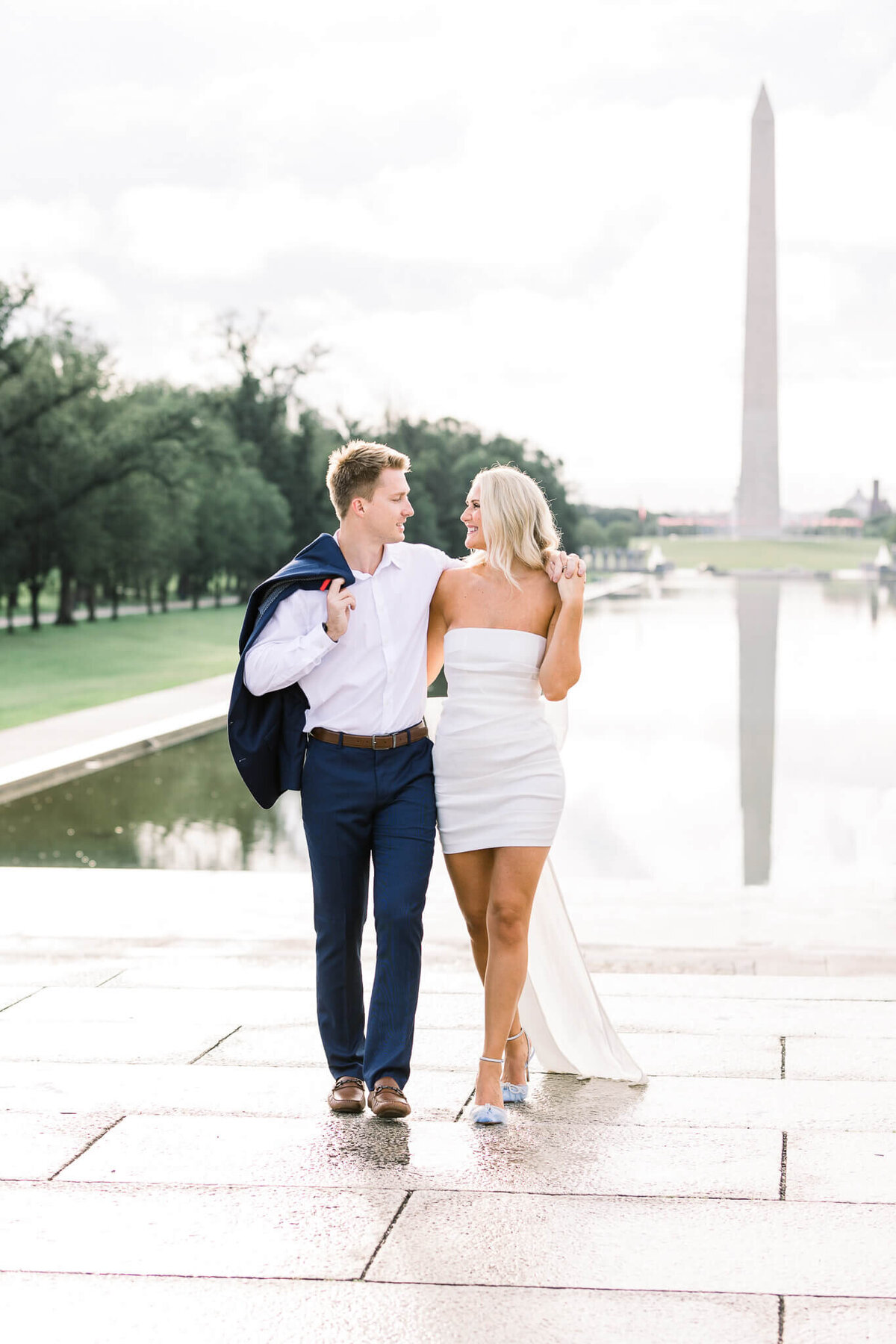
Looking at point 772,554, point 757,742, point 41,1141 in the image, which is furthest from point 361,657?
point 772,554

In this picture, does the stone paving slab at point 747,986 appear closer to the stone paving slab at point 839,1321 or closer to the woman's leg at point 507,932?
the woman's leg at point 507,932

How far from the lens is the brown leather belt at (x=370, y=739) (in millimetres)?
4141

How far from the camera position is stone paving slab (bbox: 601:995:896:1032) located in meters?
4.97

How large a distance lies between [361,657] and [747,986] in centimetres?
250

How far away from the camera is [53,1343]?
8.81 feet

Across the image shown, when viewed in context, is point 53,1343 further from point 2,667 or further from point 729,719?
point 2,667

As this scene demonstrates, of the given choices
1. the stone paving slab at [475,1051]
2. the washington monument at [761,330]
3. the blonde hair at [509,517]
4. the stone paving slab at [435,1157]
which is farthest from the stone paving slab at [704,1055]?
the washington monument at [761,330]

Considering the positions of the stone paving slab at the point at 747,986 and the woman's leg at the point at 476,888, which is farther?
the stone paving slab at the point at 747,986

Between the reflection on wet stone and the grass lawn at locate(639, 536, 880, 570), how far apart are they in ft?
141

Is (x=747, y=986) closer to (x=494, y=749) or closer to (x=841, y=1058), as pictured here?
(x=841, y=1058)

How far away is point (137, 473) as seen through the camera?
44.5m

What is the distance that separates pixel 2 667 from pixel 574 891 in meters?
21.0

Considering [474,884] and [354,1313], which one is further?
[474,884]

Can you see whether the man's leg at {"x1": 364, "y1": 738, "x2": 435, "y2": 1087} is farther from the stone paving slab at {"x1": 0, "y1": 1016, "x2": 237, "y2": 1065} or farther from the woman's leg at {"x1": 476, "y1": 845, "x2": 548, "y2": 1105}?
the stone paving slab at {"x1": 0, "y1": 1016, "x2": 237, "y2": 1065}
